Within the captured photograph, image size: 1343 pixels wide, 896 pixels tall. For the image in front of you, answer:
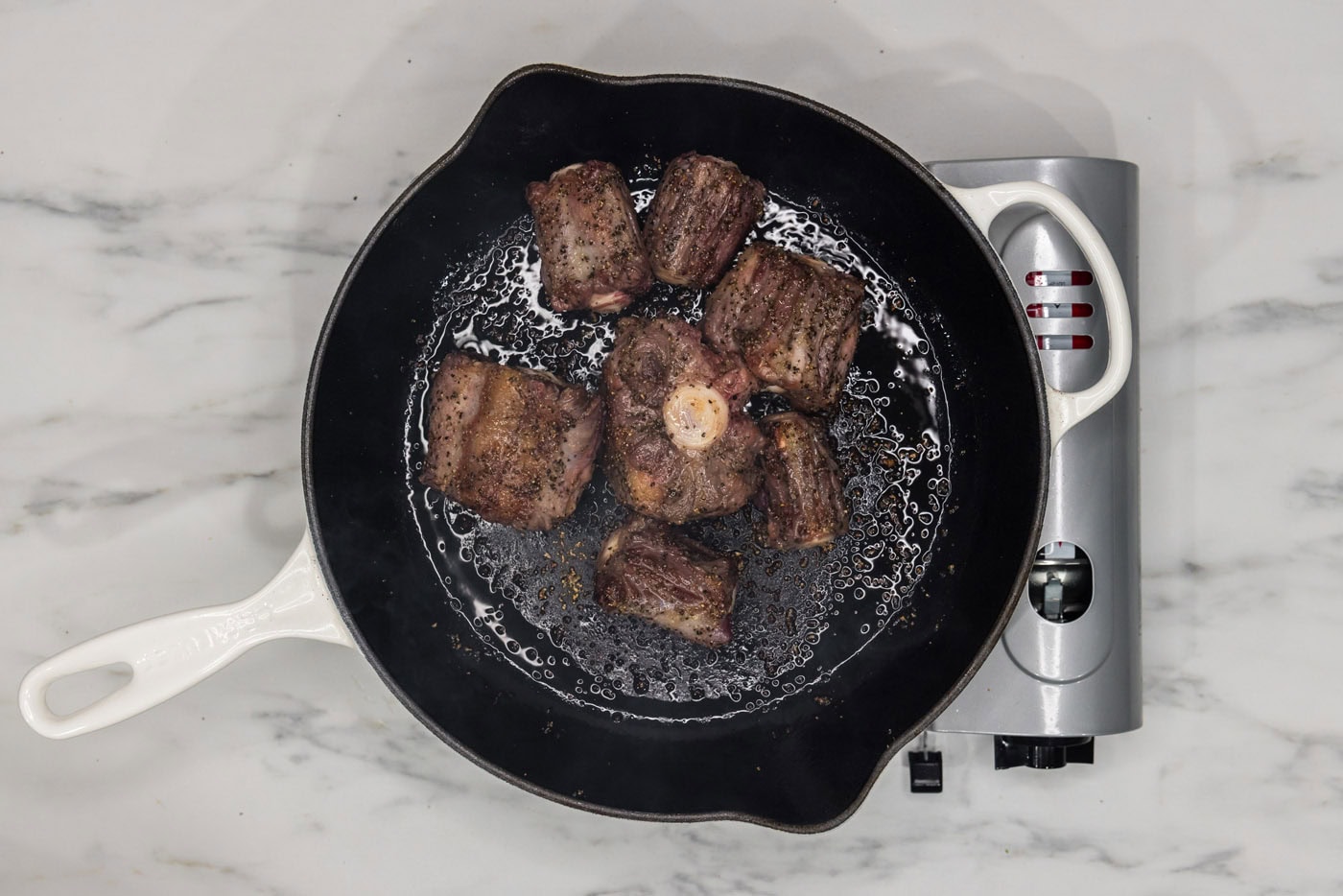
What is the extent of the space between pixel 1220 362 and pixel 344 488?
193 centimetres

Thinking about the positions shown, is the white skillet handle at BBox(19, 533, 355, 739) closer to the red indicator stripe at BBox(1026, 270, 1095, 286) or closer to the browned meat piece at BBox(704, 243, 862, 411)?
the browned meat piece at BBox(704, 243, 862, 411)

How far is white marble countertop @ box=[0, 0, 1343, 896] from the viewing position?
206cm

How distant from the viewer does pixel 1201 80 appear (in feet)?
6.81

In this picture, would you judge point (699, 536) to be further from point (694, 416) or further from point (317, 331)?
point (317, 331)

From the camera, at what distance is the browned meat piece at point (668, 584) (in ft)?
6.20

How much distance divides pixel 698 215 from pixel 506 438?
1.94ft

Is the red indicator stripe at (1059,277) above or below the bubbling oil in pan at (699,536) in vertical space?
above

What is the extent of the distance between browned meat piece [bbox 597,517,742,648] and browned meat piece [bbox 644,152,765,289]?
55 cm

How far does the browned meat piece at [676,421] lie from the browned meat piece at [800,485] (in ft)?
0.17

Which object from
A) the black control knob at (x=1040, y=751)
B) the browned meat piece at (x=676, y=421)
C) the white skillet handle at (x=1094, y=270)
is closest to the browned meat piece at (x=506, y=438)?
the browned meat piece at (x=676, y=421)

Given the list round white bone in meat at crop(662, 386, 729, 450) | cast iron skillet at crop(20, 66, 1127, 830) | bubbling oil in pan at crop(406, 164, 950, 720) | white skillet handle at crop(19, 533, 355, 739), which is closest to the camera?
white skillet handle at crop(19, 533, 355, 739)

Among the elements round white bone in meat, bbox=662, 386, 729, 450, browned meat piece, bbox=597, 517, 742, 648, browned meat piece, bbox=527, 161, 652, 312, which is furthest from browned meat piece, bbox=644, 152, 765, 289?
browned meat piece, bbox=597, 517, 742, 648

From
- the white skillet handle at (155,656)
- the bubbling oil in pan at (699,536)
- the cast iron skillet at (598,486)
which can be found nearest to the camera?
the white skillet handle at (155,656)

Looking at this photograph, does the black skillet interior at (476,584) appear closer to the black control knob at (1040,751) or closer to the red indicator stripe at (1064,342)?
the red indicator stripe at (1064,342)
